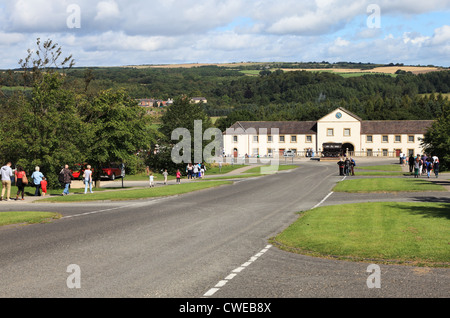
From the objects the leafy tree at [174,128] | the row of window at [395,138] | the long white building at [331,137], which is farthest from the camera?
the long white building at [331,137]

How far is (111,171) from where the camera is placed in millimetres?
59250

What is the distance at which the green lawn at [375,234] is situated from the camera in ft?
43.4

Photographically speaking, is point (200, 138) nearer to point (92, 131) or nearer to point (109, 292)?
point (92, 131)

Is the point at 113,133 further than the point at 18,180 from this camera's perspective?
Yes

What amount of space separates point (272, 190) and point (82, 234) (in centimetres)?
1973

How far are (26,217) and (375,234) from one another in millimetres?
13053

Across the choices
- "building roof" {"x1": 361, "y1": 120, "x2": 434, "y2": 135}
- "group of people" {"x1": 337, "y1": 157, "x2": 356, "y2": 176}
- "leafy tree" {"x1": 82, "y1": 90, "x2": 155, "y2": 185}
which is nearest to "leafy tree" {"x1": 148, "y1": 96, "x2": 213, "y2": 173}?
"group of people" {"x1": 337, "y1": 157, "x2": 356, "y2": 176}

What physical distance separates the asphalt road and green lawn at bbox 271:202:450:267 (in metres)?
0.80

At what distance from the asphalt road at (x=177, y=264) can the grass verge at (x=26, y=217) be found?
0.64 metres

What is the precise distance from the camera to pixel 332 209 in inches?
909

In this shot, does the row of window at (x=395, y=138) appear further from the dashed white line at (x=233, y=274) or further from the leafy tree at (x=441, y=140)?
the dashed white line at (x=233, y=274)

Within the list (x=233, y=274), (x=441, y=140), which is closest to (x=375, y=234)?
(x=233, y=274)

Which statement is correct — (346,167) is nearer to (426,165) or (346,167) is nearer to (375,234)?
(426,165)

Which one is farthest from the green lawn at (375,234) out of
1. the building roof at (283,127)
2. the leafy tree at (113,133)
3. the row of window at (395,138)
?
the building roof at (283,127)
